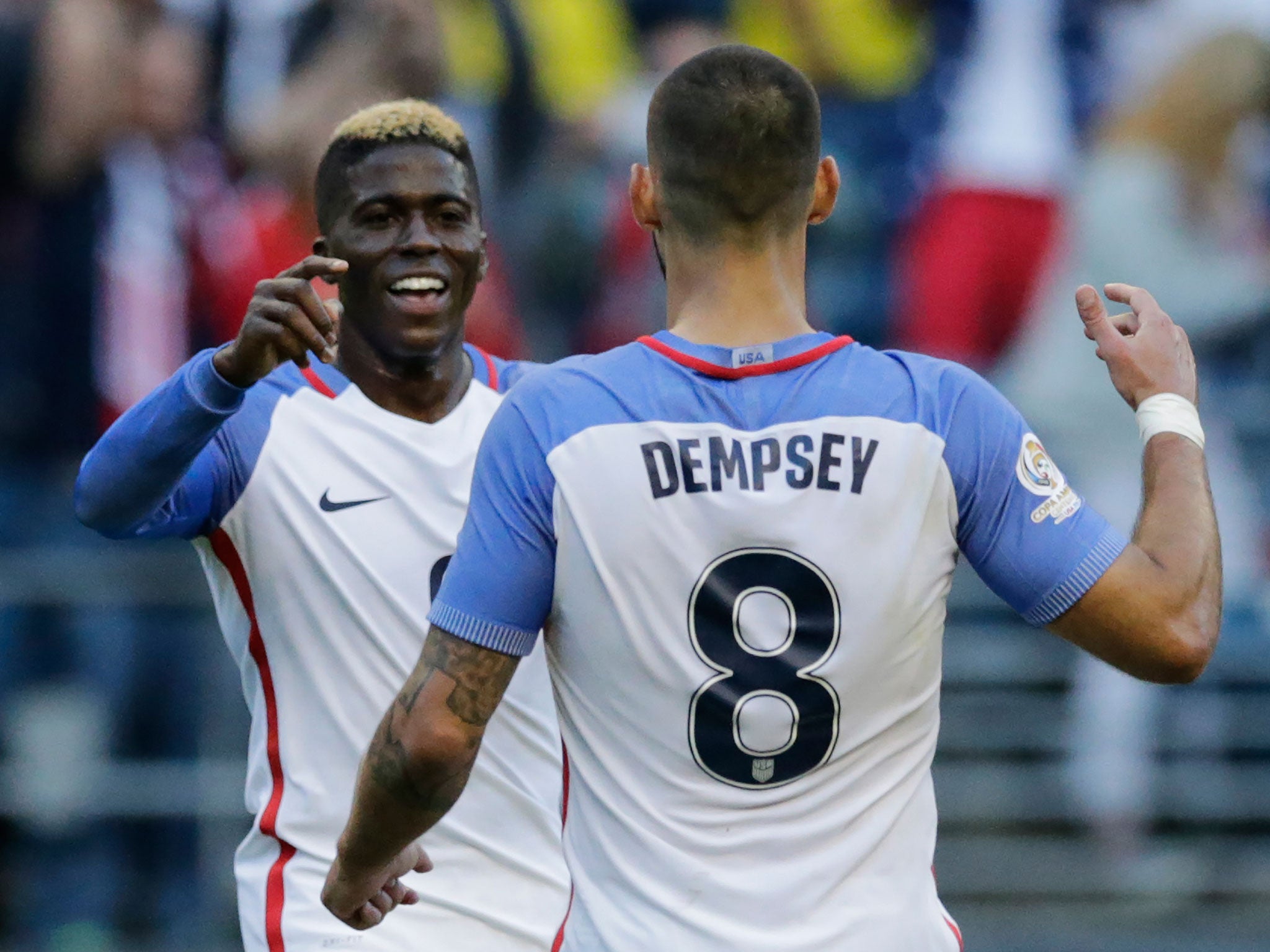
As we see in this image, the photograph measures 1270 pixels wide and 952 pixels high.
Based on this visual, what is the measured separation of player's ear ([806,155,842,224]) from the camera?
3.43 meters

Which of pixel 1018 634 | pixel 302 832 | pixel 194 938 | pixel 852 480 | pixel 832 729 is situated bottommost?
pixel 194 938

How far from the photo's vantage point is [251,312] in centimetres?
378

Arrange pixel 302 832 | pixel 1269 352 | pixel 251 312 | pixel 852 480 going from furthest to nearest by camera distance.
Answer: pixel 1269 352
pixel 302 832
pixel 251 312
pixel 852 480

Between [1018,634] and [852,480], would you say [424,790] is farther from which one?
[1018,634]

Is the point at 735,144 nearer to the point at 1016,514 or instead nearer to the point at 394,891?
the point at 1016,514

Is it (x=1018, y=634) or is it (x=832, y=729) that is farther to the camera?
(x=1018, y=634)

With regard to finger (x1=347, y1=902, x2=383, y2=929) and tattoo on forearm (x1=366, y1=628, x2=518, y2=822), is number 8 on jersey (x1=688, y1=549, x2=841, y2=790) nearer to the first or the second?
tattoo on forearm (x1=366, y1=628, x2=518, y2=822)

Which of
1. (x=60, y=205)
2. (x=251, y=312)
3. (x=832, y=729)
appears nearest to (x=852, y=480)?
(x=832, y=729)

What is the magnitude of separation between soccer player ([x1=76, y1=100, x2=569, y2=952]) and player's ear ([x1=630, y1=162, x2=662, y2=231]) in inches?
40.2

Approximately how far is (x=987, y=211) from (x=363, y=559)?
488cm

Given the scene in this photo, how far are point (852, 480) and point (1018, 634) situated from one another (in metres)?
5.78

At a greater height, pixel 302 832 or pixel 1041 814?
pixel 302 832

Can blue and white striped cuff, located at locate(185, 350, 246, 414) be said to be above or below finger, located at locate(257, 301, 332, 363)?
below

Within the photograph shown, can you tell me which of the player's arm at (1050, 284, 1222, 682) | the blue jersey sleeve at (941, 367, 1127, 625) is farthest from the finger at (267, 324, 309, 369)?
the player's arm at (1050, 284, 1222, 682)
